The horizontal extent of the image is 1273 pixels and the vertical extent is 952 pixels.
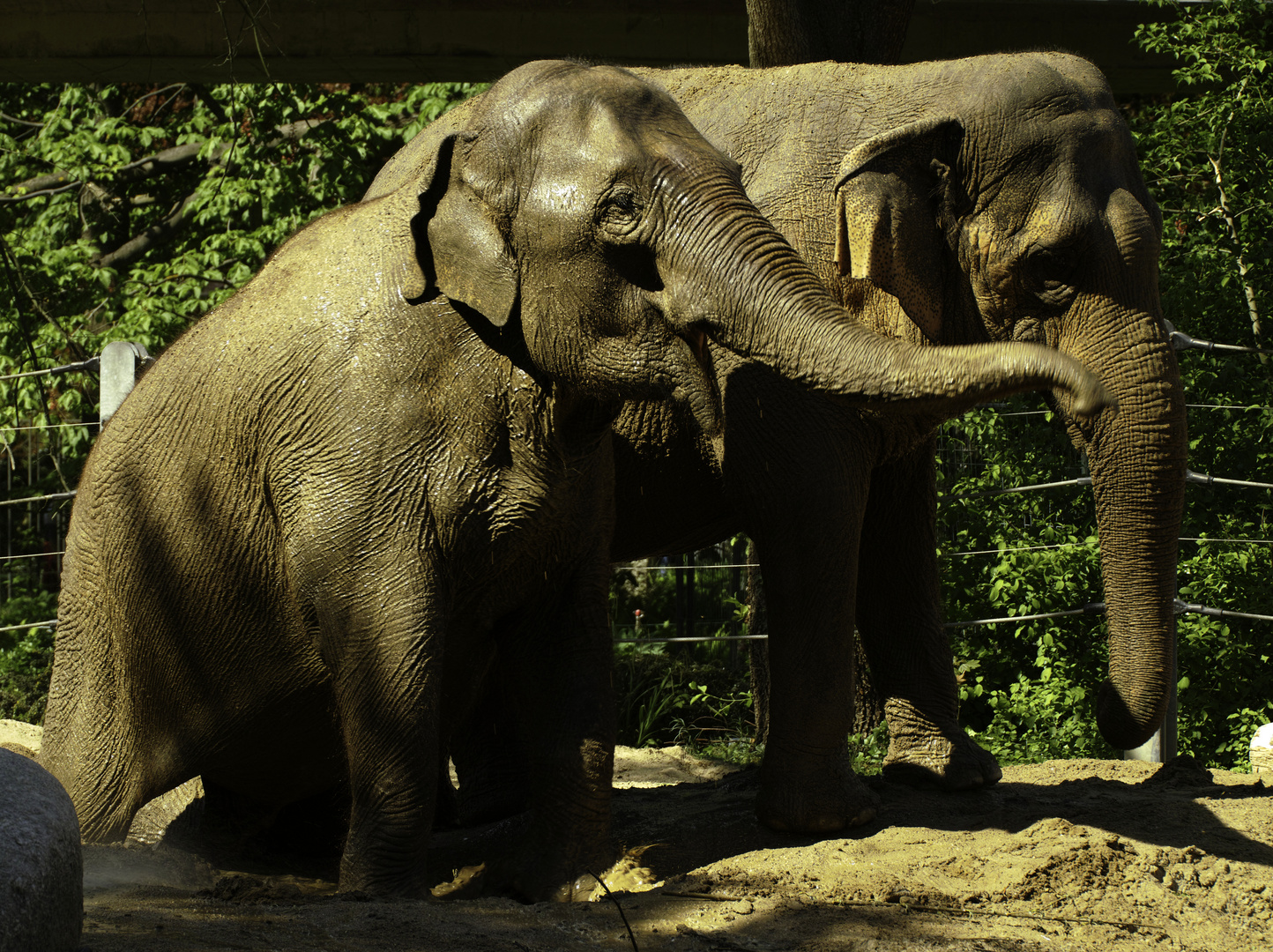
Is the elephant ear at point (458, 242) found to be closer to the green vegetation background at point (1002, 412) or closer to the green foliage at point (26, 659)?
the green vegetation background at point (1002, 412)

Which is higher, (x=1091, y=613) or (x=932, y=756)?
(x=1091, y=613)

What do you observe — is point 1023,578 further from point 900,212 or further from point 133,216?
point 133,216

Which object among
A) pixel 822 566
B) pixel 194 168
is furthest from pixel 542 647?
pixel 194 168

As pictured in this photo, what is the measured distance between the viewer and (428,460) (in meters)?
3.63

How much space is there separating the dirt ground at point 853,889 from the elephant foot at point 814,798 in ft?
0.17

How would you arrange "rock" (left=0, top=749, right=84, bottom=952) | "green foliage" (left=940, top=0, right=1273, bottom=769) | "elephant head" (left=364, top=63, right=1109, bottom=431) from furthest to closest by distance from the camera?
"green foliage" (left=940, top=0, right=1273, bottom=769), "elephant head" (left=364, top=63, right=1109, bottom=431), "rock" (left=0, top=749, right=84, bottom=952)

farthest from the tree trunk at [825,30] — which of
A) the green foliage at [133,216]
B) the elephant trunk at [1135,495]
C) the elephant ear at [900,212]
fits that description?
the green foliage at [133,216]

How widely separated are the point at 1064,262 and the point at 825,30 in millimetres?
2654

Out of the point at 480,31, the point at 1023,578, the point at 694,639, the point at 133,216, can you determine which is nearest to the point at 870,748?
the point at 694,639

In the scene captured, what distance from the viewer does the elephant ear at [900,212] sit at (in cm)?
428

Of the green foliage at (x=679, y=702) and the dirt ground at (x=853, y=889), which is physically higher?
the green foliage at (x=679, y=702)

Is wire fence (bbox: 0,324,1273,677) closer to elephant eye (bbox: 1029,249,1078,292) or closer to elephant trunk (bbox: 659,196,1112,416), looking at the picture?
elephant eye (bbox: 1029,249,1078,292)

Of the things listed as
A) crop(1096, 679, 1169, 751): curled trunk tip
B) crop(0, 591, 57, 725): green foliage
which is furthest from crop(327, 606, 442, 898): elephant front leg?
crop(0, 591, 57, 725): green foliage

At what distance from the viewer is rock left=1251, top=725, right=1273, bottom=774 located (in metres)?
5.62
